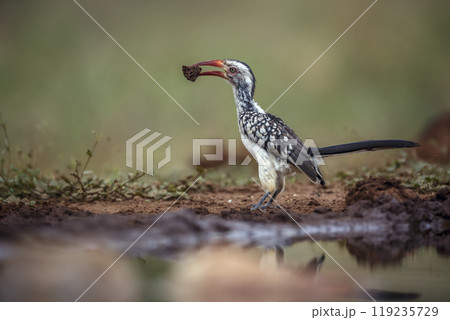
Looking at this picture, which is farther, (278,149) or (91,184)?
(91,184)

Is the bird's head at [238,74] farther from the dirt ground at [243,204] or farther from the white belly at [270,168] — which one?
the dirt ground at [243,204]

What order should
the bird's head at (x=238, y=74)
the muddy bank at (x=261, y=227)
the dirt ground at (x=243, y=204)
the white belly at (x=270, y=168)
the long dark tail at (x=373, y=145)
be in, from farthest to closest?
the bird's head at (x=238, y=74) → the white belly at (x=270, y=168) → the long dark tail at (x=373, y=145) → the dirt ground at (x=243, y=204) → the muddy bank at (x=261, y=227)

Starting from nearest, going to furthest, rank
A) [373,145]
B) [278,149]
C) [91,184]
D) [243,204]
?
[373,145] → [278,149] → [243,204] → [91,184]

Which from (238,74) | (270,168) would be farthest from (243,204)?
(238,74)

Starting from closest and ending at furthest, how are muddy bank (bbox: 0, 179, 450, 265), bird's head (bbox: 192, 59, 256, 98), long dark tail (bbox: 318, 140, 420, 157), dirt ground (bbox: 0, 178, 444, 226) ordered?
1. muddy bank (bbox: 0, 179, 450, 265)
2. dirt ground (bbox: 0, 178, 444, 226)
3. long dark tail (bbox: 318, 140, 420, 157)
4. bird's head (bbox: 192, 59, 256, 98)

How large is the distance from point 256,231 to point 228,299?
1015mm

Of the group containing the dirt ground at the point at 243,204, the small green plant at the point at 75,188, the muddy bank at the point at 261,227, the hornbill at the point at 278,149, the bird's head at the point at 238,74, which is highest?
the bird's head at the point at 238,74

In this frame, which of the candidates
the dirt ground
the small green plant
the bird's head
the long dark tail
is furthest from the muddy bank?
the bird's head

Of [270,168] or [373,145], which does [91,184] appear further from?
Answer: [373,145]

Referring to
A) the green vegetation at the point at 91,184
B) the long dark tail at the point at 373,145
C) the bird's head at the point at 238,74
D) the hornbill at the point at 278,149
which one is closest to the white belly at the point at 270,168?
the hornbill at the point at 278,149

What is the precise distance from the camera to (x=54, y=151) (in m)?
6.18

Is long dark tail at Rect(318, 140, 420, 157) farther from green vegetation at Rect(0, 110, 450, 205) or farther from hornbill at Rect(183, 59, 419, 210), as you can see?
green vegetation at Rect(0, 110, 450, 205)

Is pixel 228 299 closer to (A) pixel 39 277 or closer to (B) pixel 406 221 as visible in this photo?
(A) pixel 39 277

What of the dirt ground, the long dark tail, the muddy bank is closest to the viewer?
the muddy bank
